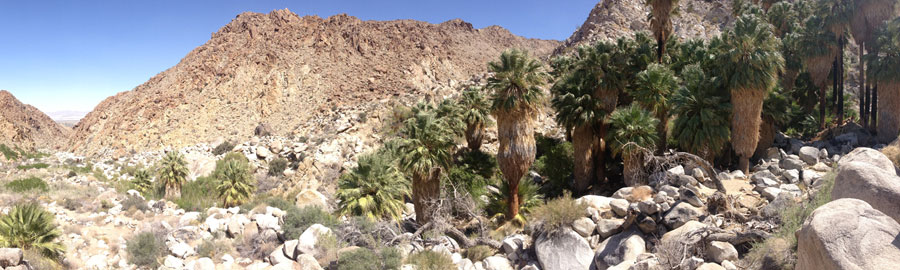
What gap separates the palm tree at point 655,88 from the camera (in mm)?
21688

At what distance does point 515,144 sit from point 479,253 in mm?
4869

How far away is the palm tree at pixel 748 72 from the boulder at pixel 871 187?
12462mm

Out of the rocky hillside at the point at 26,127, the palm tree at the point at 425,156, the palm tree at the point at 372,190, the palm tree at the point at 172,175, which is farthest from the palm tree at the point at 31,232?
the rocky hillside at the point at 26,127

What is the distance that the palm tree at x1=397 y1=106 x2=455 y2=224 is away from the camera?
724 inches

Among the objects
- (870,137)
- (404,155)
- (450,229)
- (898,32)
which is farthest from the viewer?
(870,137)

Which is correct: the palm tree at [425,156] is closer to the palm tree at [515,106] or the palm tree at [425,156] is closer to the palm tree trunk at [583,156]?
the palm tree at [515,106]

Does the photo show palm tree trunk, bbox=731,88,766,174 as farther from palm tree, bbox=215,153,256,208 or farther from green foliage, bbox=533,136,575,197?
palm tree, bbox=215,153,256,208

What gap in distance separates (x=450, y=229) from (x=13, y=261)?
13.3 m

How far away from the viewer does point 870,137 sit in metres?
25.5

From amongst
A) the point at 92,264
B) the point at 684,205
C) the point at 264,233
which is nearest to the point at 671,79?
the point at 684,205

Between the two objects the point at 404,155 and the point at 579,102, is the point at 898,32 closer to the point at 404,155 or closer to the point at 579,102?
the point at 579,102

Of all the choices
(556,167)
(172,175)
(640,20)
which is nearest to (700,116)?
(556,167)

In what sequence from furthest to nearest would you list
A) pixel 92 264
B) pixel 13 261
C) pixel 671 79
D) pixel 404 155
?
pixel 671 79 → pixel 404 155 → pixel 92 264 → pixel 13 261

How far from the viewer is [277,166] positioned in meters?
41.2
